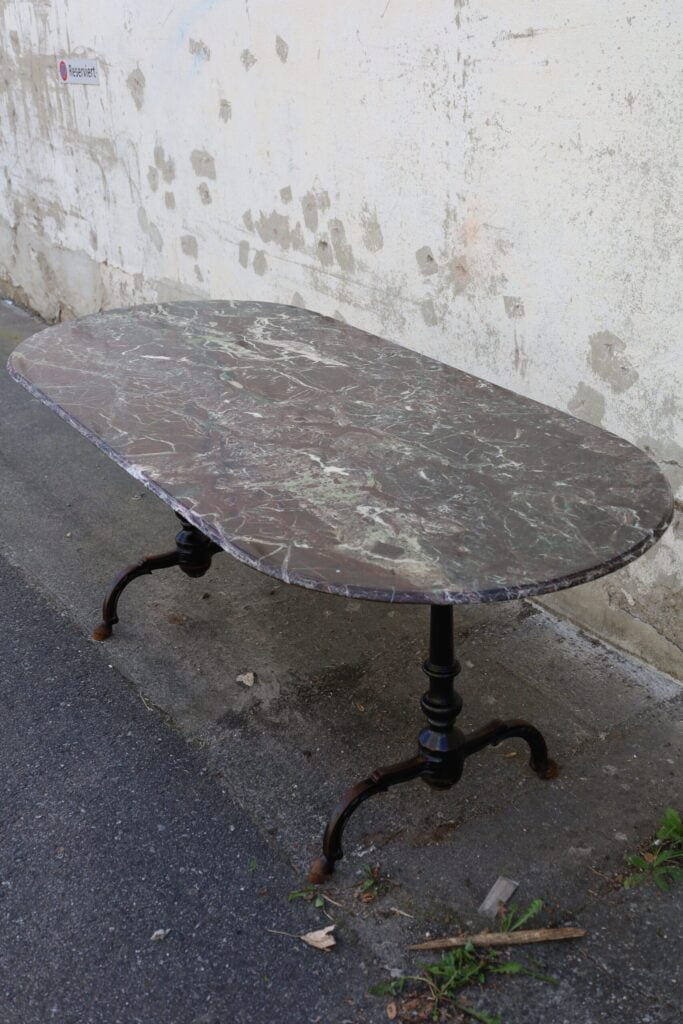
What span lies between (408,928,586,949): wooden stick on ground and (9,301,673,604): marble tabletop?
0.70 metres

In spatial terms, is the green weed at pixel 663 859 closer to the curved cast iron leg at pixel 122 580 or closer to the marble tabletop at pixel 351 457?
the marble tabletop at pixel 351 457

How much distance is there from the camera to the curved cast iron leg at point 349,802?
2055 millimetres

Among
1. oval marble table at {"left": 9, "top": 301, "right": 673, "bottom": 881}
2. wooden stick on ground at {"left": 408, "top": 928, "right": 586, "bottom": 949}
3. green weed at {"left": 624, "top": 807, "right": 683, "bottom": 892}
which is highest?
oval marble table at {"left": 9, "top": 301, "right": 673, "bottom": 881}

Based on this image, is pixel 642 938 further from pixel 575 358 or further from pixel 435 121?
pixel 435 121

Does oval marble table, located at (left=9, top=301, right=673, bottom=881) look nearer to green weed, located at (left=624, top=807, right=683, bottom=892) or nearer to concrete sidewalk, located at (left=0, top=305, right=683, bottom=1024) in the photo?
concrete sidewalk, located at (left=0, top=305, right=683, bottom=1024)

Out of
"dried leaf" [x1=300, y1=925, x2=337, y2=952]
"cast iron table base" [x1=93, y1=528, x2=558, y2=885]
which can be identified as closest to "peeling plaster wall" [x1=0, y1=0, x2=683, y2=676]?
"cast iron table base" [x1=93, y1=528, x2=558, y2=885]

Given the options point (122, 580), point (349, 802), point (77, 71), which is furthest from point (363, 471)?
point (77, 71)

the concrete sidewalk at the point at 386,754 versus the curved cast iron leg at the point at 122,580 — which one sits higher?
the curved cast iron leg at the point at 122,580

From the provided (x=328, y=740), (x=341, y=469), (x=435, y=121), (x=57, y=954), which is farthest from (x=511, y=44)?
(x=57, y=954)

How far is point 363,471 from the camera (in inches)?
81.8

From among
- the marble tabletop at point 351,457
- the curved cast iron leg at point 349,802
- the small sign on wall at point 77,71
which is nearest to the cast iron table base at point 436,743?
the curved cast iron leg at point 349,802

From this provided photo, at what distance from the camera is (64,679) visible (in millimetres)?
2721

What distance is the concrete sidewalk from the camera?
1.89 m

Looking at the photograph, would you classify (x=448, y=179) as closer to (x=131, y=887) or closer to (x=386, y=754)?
(x=386, y=754)
